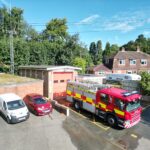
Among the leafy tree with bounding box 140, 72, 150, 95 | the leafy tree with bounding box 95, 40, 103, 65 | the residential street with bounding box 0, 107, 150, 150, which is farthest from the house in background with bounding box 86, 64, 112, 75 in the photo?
the leafy tree with bounding box 95, 40, 103, 65

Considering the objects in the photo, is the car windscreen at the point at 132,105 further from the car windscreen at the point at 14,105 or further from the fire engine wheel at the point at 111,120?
the car windscreen at the point at 14,105

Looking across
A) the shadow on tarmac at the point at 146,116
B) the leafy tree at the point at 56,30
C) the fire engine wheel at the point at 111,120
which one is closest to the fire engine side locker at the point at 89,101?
the fire engine wheel at the point at 111,120

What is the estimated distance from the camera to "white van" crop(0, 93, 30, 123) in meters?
13.6

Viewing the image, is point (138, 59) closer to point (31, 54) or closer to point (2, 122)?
point (31, 54)

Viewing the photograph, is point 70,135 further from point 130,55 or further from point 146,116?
point 130,55

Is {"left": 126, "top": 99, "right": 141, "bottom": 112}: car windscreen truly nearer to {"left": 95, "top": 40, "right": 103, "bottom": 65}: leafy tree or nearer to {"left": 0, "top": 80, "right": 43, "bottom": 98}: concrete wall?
{"left": 0, "top": 80, "right": 43, "bottom": 98}: concrete wall

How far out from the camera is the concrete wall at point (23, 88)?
18.3m

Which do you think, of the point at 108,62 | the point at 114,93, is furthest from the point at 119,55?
the point at 114,93

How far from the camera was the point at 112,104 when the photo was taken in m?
13.7

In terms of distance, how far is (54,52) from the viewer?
3712 centimetres

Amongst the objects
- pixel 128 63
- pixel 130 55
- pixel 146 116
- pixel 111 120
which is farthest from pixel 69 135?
pixel 130 55

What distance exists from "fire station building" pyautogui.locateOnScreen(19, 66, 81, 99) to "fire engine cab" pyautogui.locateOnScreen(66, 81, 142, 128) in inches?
197

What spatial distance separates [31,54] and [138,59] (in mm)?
24277

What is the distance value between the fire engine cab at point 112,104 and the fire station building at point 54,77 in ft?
16.4
